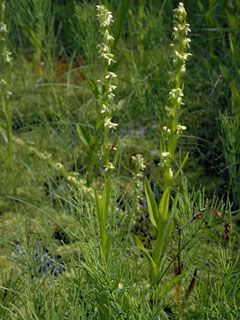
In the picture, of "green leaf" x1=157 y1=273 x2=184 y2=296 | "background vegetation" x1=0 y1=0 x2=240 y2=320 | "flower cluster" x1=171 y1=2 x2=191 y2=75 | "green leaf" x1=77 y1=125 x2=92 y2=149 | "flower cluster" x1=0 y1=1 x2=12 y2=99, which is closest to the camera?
"flower cluster" x1=171 y1=2 x2=191 y2=75

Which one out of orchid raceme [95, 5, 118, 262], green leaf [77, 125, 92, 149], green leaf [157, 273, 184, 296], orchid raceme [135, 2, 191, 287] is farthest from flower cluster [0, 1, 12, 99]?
green leaf [157, 273, 184, 296]

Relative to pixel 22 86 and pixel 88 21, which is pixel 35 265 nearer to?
pixel 88 21

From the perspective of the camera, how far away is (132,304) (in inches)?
44.0

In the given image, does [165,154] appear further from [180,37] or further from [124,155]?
[124,155]

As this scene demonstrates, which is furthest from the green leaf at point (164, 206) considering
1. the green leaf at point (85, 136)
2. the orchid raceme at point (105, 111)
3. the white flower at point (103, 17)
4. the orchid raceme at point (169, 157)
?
the green leaf at point (85, 136)

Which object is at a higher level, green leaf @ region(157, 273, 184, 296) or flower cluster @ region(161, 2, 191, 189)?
flower cluster @ region(161, 2, 191, 189)

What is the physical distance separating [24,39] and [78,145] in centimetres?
97

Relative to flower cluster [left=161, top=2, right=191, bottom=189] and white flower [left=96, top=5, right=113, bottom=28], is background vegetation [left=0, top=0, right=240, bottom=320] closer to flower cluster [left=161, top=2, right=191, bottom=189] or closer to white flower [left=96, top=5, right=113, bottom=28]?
flower cluster [left=161, top=2, right=191, bottom=189]

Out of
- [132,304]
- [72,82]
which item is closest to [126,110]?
[72,82]

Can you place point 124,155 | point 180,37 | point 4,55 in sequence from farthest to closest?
point 124,155, point 4,55, point 180,37

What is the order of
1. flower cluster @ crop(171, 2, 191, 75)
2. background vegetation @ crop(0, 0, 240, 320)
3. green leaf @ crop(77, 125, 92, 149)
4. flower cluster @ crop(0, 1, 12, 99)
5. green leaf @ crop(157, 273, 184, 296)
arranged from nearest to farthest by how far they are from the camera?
flower cluster @ crop(171, 2, 191, 75), green leaf @ crop(157, 273, 184, 296), background vegetation @ crop(0, 0, 240, 320), flower cluster @ crop(0, 1, 12, 99), green leaf @ crop(77, 125, 92, 149)

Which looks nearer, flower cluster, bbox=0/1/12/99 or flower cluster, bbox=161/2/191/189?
flower cluster, bbox=161/2/191/189

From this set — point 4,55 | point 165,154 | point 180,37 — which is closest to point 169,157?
point 165,154

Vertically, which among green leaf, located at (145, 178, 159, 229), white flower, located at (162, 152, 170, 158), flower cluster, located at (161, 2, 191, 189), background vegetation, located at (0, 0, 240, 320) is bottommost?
background vegetation, located at (0, 0, 240, 320)
